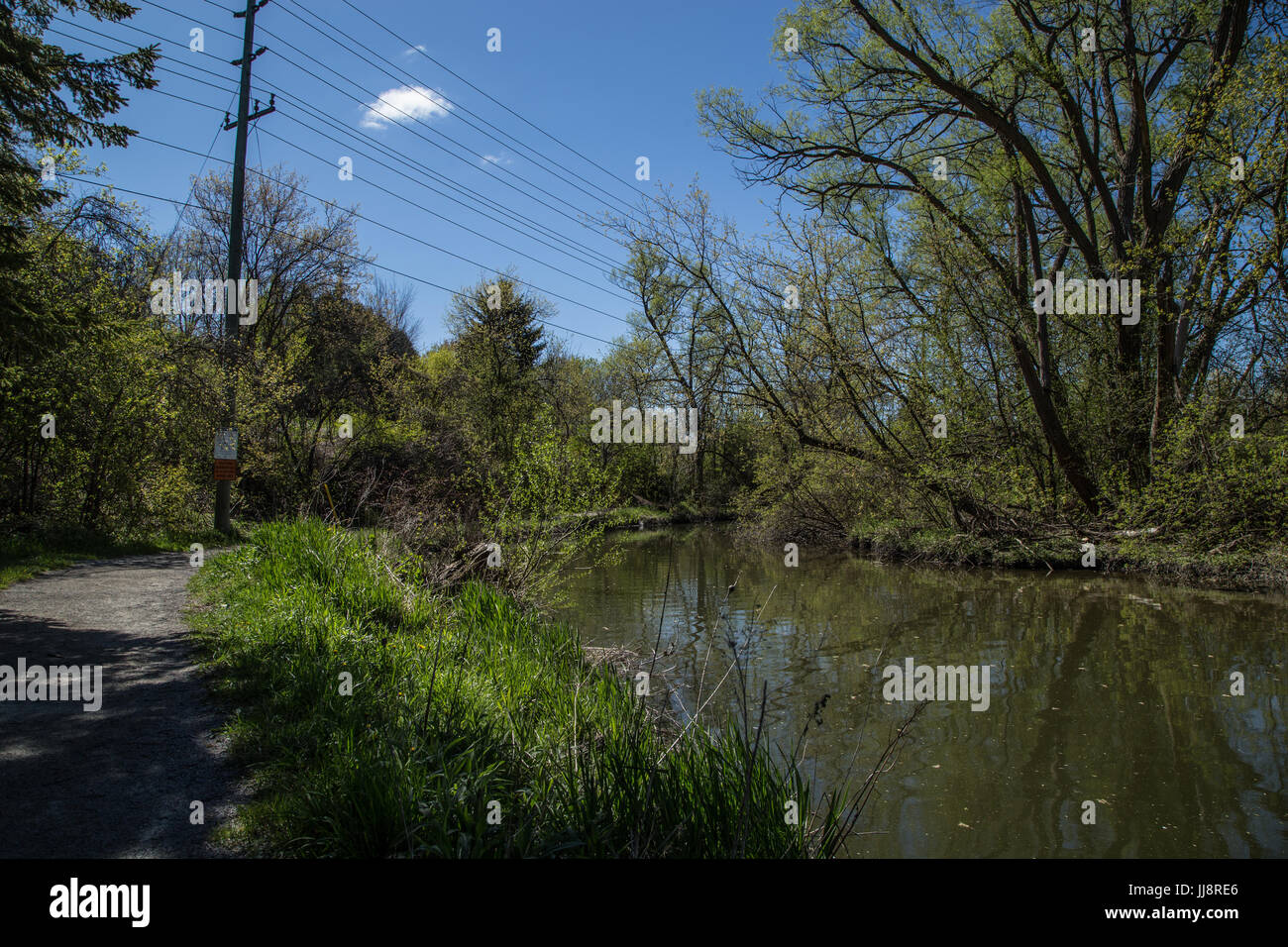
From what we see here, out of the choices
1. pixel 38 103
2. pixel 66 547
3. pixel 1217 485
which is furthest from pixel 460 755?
pixel 1217 485

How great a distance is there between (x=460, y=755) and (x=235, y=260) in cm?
1575

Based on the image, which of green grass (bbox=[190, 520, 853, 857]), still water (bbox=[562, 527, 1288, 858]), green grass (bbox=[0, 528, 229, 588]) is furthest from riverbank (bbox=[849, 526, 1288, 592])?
green grass (bbox=[0, 528, 229, 588])

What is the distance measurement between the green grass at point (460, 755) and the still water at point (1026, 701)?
2.13ft

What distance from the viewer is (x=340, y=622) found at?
667 cm

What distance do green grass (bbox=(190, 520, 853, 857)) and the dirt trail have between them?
0.69 feet

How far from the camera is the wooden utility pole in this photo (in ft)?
50.2

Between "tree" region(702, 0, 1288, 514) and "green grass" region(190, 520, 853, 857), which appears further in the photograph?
"tree" region(702, 0, 1288, 514)

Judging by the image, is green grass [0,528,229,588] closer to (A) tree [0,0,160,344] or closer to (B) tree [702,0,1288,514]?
(A) tree [0,0,160,344]

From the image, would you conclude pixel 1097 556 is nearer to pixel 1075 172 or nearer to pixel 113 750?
pixel 1075 172

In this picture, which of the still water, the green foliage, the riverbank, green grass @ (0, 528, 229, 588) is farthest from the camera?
the riverbank

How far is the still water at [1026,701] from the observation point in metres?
4.80

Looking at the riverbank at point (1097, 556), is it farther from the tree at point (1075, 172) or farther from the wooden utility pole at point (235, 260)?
the wooden utility pole at point (235, 260)
